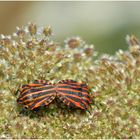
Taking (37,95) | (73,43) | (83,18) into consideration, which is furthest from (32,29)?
(83,18)

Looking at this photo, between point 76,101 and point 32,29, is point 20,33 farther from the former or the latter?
point 76,101

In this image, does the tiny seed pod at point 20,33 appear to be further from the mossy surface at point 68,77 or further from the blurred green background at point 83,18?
the blurred green background at point 83,18

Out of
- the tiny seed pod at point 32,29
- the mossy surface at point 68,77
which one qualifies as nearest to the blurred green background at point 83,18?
the mossy surface at point 68,77

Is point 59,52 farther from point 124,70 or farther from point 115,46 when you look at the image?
point 115,46

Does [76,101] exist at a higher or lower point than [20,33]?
lower

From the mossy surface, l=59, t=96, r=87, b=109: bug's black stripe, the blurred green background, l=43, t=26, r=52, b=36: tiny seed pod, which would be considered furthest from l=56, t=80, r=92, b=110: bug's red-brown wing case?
the blurred green background

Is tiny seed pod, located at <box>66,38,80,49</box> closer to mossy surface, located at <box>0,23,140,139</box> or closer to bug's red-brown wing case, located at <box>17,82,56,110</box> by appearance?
mossy surface, located at <box>0,23,140,139</box>

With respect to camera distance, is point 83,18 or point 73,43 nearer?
point 73,43
